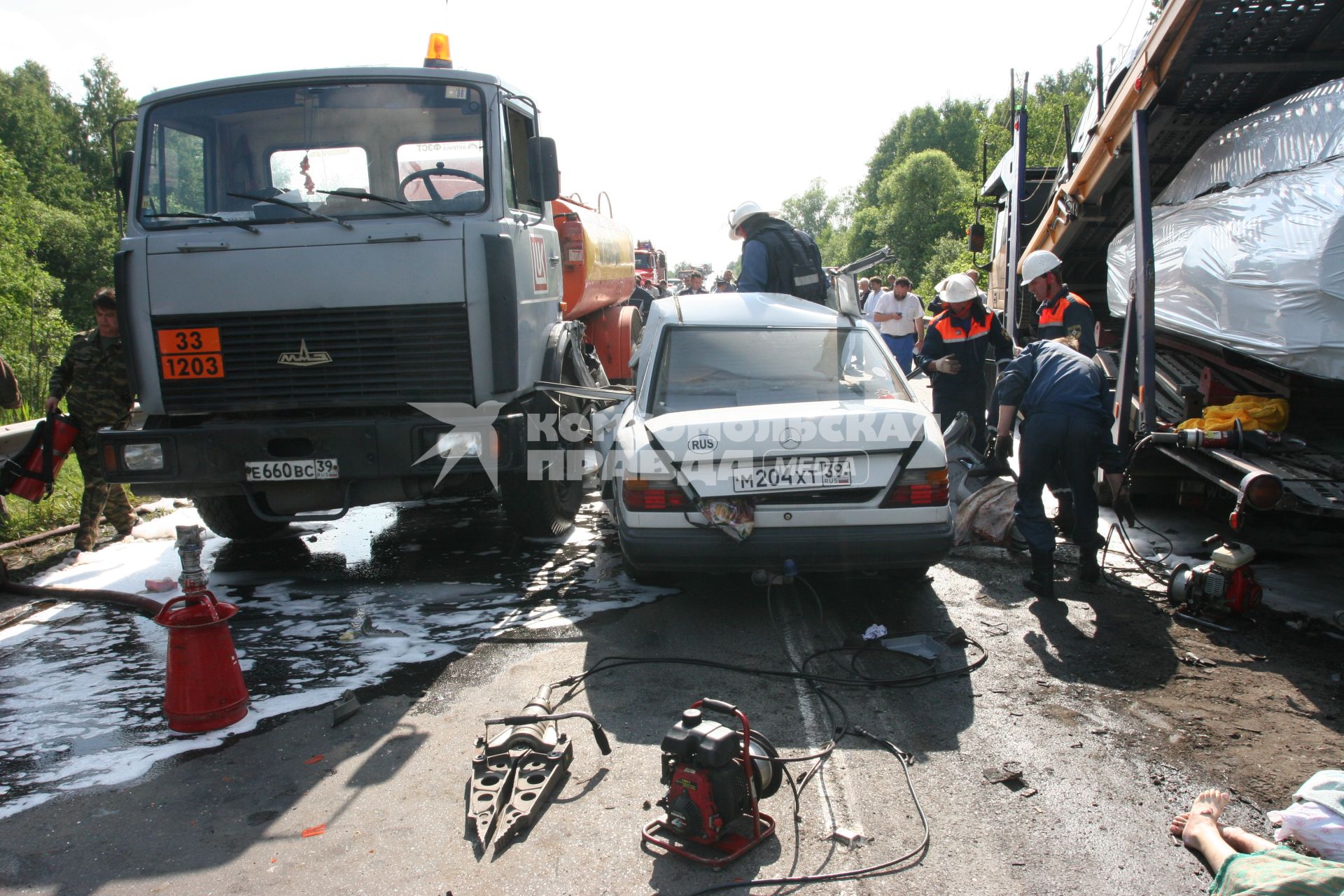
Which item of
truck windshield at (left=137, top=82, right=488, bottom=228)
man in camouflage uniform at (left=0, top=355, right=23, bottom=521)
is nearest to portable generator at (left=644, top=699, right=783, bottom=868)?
truck windshield at (left=137, top=82, right=488, bottom=228)

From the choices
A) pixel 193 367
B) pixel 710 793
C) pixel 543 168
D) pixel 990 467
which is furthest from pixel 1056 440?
pixel 193 367

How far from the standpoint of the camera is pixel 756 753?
3068 mm

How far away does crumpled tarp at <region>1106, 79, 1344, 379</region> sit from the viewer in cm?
459

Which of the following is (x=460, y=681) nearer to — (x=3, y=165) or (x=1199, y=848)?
(x=1199, y=848)

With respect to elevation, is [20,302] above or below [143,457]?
above

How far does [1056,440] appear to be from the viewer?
5188 mm

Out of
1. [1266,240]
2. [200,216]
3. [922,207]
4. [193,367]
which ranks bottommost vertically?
[193,367]

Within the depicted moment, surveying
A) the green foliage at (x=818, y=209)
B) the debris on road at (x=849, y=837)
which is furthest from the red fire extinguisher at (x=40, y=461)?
the green foliage at (x=818, y=209)

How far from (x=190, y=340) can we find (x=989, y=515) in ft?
16.5

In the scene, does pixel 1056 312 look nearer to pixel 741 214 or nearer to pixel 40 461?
pixel 741 214

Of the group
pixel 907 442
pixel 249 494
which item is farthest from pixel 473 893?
pixel 249 494

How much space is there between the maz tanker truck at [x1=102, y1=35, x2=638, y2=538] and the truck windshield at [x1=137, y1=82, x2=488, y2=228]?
1 cm

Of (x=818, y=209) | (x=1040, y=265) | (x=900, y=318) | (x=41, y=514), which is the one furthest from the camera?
(x=818, y=209)

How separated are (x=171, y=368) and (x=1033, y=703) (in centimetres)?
474
